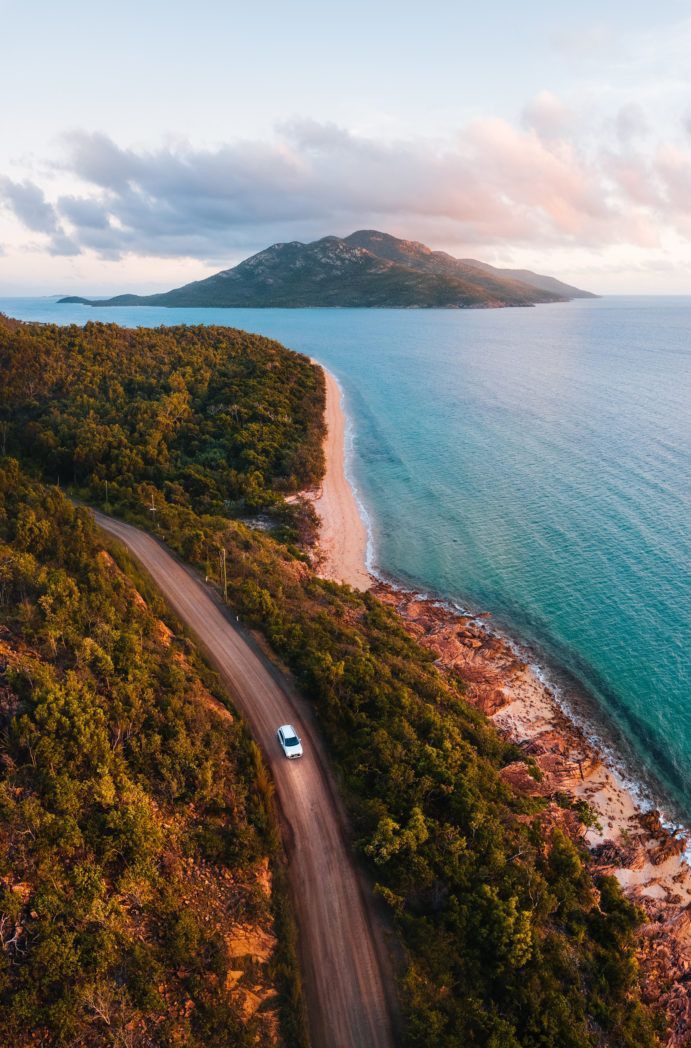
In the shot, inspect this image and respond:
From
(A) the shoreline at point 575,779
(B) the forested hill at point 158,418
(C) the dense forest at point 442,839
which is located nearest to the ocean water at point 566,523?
(A) the shoreline at point 575,779

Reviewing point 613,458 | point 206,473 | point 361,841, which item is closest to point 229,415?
point 206,473

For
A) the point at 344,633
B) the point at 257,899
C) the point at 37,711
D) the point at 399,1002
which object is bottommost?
the point at 399,1002

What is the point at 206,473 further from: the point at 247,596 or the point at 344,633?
the point at 344,633

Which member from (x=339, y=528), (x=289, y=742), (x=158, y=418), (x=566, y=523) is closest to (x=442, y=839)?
(x=289, y=742)

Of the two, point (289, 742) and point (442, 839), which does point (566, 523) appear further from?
point (442, 839)

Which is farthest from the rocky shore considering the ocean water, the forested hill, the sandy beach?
the forested hill

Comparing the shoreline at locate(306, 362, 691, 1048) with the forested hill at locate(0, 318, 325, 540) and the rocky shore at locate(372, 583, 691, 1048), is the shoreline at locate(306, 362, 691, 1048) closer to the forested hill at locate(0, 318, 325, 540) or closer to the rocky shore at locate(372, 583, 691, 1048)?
the rocky shore at locate(372, 583, 691, 1048)
